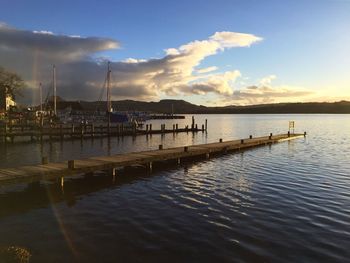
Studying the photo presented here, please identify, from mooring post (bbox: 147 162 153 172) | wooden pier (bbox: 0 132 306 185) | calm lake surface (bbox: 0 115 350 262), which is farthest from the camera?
mooring post (bbox: 147 162 153 172)

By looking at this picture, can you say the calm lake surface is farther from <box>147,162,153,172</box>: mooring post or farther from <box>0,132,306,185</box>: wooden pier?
<box>0,132,306,185</box>: wooden pier

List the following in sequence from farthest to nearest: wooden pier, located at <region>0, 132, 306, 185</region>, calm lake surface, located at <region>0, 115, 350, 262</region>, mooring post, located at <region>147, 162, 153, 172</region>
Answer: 1. mooring post, located at <region>147, 162, 153, 172</region>
2. wooden pier, located at <region>0, 132, 306, 185</region>
3. calm lake surface, located at <region>0, 115, 350, 262</region>

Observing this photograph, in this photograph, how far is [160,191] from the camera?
19391mm

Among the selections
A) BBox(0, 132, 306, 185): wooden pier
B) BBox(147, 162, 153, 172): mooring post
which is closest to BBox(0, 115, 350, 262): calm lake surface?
BBox(147, 162, 153, 172): mooring post

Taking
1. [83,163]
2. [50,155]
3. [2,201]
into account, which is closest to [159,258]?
[2,201]

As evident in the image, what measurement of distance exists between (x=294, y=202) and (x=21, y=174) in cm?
1389

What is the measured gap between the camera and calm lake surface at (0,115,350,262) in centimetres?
1105

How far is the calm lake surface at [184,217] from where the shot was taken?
1105cm

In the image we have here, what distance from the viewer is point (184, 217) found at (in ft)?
47.7

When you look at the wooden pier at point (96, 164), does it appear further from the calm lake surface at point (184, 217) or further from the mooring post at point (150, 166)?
the calm lake surface at point (184, 217)

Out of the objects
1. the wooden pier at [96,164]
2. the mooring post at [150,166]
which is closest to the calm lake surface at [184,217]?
the mooring post at [150,166]

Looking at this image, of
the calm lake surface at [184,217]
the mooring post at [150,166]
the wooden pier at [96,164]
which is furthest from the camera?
the mooring post at [150,166]

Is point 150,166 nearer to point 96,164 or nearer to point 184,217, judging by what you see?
point 96,164

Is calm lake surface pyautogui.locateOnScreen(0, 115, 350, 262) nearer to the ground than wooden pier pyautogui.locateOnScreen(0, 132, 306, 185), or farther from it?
nearer to the ground
